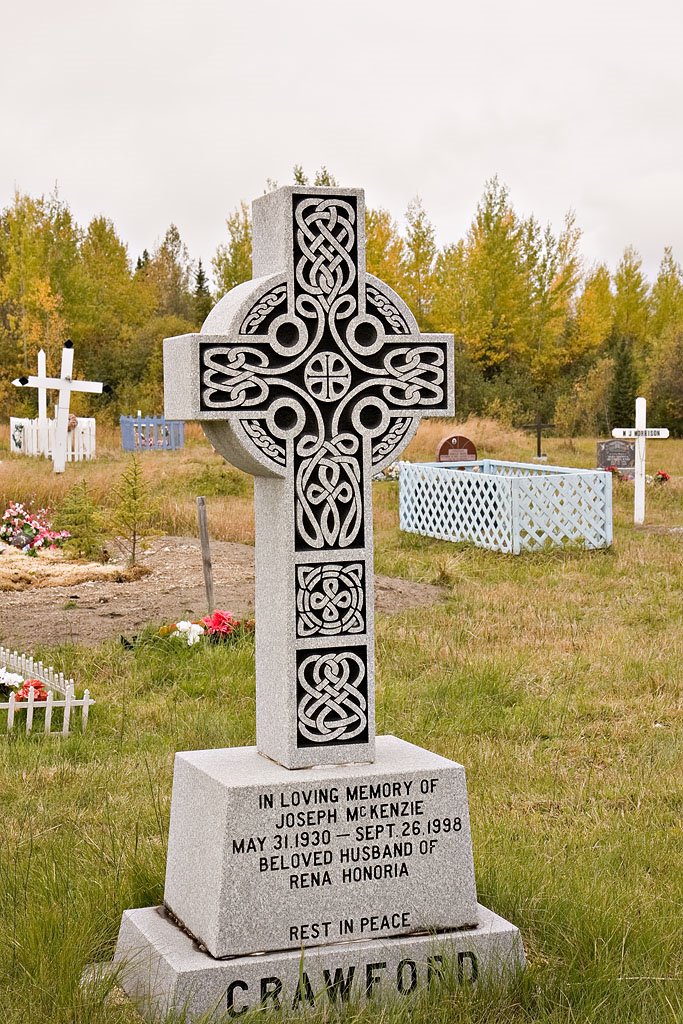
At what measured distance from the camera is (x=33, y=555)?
44.7 ft

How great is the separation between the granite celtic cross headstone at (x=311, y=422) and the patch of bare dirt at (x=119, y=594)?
5710 millimetres

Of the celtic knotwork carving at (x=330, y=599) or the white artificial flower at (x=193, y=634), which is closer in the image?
the celtic knotwork carving at (x=330, y=599)

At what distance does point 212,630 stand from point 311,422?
5.03m

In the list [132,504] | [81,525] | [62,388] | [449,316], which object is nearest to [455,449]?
[81,525]

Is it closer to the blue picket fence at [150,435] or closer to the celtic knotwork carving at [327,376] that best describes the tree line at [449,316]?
the blue picket fence at [150,435]

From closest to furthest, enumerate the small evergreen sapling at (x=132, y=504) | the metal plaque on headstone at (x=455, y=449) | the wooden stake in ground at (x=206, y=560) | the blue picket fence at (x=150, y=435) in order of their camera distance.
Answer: the wooden stake in ground at (x=206, y=560)
the small evergreen sapling at (x=132, y=504)
the metal plaque on headstone at (x=455, y=449)
the blue picket fence at (x=150, y=435)

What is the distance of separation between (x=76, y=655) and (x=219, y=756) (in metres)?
4.96

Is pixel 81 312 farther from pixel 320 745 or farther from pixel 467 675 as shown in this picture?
pixel 320 745

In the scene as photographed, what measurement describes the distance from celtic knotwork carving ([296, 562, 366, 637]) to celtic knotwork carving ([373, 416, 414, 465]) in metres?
0.34

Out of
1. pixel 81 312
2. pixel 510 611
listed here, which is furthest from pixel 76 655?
pixel 81 312

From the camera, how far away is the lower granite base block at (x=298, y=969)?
129 inches

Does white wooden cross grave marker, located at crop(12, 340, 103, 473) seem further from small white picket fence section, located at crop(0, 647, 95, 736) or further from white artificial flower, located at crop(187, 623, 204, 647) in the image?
small white picket fence section, located at crop(0, 647, 95, 736)

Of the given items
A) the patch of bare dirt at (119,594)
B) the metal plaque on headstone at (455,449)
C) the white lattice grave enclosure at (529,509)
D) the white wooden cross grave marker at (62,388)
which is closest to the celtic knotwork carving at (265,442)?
the patch of bare dirt at (119,594)

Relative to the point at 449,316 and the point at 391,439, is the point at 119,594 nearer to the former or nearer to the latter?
the point at 391,439
